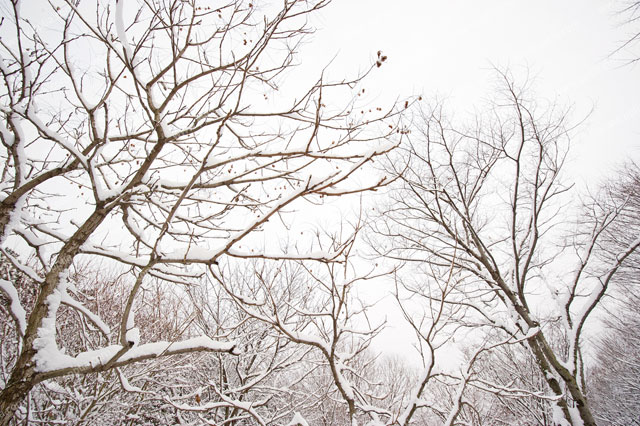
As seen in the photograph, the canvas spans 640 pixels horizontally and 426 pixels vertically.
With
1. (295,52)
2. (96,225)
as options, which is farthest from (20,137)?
(295,52)

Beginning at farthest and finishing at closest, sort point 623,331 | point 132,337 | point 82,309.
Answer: point 623,331 < point 82,309 < point 132,337

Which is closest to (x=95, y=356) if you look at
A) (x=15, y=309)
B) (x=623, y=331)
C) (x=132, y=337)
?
(x=132, y=337)

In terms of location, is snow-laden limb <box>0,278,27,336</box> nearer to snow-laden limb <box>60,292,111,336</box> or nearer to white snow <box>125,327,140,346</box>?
snow-laden limb <box>60,292,111,336</box>

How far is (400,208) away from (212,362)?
651 centimetres

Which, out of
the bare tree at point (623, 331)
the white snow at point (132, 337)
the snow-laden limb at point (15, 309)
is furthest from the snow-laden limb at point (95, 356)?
the bare tree at point (623, 331)

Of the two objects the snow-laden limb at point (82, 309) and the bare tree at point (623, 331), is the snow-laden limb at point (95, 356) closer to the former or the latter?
the snow-laden limb at point (82, 309)

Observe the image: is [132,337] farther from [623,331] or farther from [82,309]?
[623,331]

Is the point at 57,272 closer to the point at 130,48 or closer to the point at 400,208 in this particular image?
the point at 130,48

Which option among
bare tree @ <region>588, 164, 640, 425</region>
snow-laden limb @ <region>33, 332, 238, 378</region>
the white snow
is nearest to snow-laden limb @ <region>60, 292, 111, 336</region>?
snow-laden limb @ <region>33, 332, 238, 378</region>

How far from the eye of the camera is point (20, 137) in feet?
7.75

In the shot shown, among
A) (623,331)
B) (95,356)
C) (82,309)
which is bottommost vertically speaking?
(623,331)

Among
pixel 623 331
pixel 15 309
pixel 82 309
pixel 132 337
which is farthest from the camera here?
pixel 623 331

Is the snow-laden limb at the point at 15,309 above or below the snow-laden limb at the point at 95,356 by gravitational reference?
above

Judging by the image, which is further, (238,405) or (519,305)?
(519,305)
